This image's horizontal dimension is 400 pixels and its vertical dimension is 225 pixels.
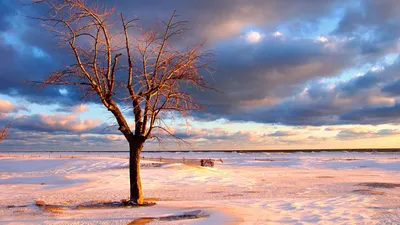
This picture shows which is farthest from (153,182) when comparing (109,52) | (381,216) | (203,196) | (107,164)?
(107,164)

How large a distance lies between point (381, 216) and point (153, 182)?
18223 millimetres

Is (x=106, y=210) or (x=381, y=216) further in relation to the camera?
(x=106, y=210)

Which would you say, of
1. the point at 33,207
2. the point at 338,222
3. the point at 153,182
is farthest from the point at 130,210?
the point at 153,182

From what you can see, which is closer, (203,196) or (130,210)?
(130,210)

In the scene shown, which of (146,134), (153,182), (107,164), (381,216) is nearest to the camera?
(381,216)

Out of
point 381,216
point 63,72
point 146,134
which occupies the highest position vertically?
point 63,72

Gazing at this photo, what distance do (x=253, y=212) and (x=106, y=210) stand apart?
17.7 feet

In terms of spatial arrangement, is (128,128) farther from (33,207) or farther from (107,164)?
(107,164)

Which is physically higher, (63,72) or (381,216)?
(63,72)

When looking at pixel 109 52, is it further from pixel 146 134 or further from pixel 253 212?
pixel 253 212

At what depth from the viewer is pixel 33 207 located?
15.5 metres

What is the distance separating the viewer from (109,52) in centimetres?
1486

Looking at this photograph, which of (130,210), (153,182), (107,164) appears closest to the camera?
(130,210)

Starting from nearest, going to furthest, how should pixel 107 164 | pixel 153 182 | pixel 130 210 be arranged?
pixel 130 210
pixel 153 182
pixel 107 164
